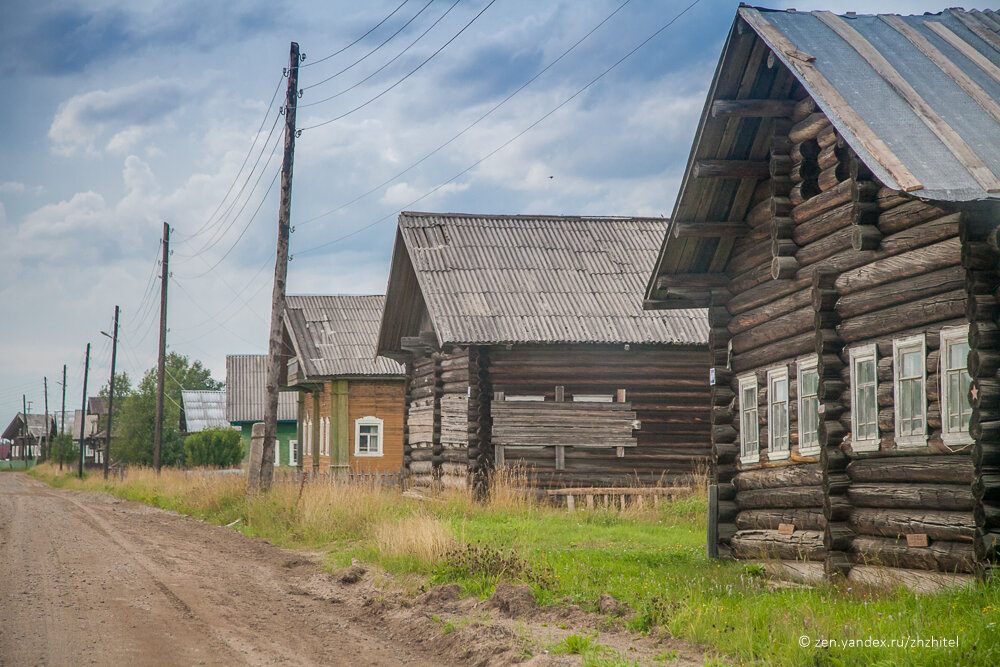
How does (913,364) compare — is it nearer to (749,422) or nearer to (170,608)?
(749,422)

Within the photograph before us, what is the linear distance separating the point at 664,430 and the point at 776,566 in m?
9.19

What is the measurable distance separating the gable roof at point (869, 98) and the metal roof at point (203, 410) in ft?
173

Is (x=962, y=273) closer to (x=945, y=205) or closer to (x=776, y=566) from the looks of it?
(x=945, y=205)

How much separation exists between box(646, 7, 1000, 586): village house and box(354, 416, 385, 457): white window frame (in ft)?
65.9

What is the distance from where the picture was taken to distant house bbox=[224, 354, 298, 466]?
49219 mm

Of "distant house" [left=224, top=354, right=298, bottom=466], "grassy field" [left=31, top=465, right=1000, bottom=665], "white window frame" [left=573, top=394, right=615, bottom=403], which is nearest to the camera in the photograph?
"grassy field" [left=31, top=465, right=1000, bottom=665]

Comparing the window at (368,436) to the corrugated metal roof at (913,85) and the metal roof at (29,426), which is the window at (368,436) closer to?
the corrugated metal roof at (913,85)

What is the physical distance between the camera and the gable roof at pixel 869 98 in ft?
26.0

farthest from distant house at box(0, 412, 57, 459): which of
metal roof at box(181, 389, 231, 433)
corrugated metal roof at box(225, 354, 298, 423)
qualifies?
corrugated metal roof at box(225, 354, 298, 423)

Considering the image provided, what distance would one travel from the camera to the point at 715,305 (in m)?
13.4

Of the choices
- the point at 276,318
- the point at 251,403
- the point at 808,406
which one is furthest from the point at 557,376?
the point at 251,403

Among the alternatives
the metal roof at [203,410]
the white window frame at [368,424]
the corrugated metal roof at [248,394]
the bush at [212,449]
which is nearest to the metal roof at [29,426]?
the metal roof at [203,410]

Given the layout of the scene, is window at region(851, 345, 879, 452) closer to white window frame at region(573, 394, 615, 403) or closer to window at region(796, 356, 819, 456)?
window at region(796, 356, 819, 456)

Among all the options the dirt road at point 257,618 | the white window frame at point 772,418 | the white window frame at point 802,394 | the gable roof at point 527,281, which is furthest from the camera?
the gable roof at point 527,281
